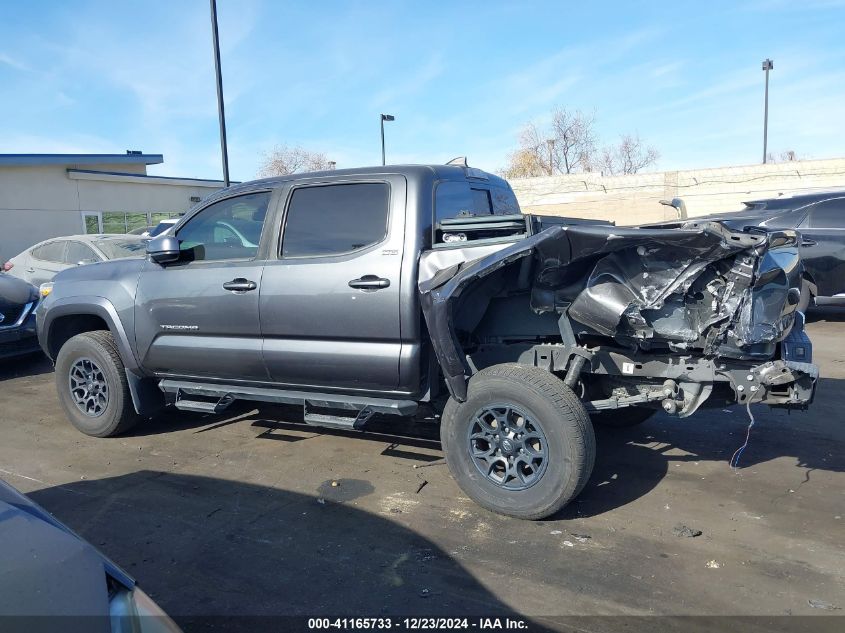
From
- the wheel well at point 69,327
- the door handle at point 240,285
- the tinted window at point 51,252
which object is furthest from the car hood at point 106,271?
the tinted window at point 51,252

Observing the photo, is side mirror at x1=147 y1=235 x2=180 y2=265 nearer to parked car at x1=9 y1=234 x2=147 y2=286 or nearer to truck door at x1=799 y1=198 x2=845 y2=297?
parked car at x1=9 y1=234 x2=147 y2=286

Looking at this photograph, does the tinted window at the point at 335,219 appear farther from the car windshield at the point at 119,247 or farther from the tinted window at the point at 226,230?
the car windshield at the point at 119,247

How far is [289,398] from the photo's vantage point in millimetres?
4746

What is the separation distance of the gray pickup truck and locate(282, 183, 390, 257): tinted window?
1 cm

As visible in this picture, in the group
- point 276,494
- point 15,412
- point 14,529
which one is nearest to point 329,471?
point 276,494

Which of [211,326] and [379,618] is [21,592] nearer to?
[379,618]

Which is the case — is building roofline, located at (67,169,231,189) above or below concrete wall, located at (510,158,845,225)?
above

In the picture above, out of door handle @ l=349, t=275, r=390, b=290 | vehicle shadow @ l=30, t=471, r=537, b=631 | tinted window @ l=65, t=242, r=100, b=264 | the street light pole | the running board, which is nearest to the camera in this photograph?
vehicle shadow @ l=30, t=471, r=537, b=631

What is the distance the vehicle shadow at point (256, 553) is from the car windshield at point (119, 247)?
7006 millimetres

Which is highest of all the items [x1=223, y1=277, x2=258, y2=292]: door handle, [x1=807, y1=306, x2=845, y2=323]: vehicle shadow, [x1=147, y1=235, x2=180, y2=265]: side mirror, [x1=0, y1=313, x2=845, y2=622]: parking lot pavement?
[x1=147, y1=235, x2=180, y2=265]: side mirror

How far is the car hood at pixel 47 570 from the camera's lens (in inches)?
68.4

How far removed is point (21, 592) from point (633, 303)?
3074mm

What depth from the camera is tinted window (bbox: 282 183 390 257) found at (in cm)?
440

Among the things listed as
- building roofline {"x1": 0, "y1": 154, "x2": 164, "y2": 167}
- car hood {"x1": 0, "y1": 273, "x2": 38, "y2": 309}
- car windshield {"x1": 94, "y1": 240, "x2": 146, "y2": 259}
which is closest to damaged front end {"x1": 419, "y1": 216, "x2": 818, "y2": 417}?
car hood {"x1": 0, "y1": 273, "x2": 38, "y2": 309}
